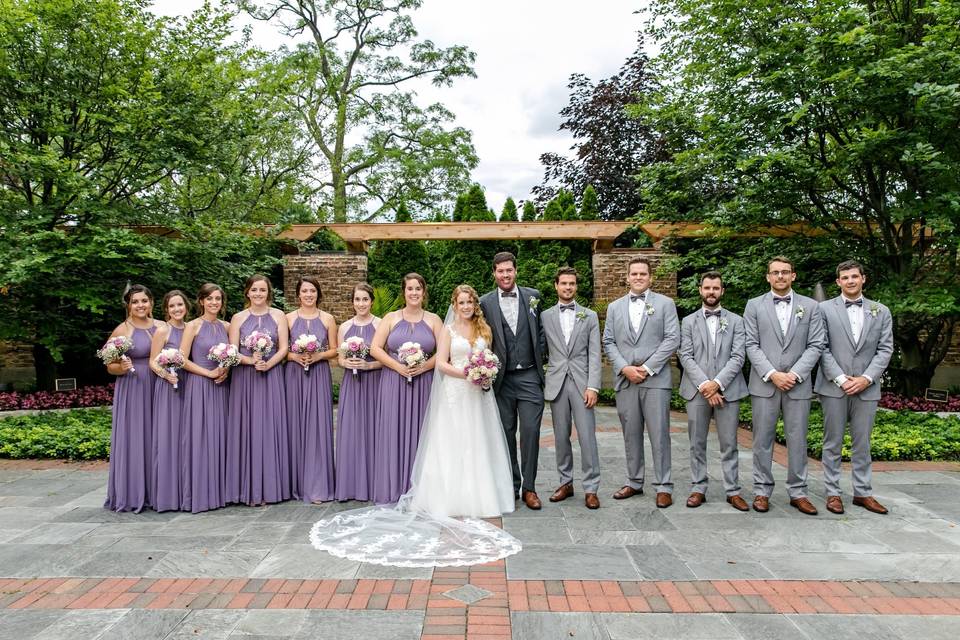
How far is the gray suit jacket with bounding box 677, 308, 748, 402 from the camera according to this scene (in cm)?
502

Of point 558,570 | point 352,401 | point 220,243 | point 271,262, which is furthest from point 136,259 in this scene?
point 558,570

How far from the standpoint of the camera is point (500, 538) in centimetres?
430

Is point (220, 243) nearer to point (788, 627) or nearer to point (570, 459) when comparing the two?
point (570, 459)

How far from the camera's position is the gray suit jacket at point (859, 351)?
16.1 ft

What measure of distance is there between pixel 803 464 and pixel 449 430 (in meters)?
2.92

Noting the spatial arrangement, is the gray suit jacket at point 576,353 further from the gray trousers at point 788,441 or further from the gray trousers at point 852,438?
the gray trousers at point 852,438

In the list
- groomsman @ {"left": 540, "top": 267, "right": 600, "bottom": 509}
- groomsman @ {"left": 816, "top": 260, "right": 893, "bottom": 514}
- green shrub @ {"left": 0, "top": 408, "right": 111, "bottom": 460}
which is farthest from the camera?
green shrub @ {"left": 0, "top": 408, "right": 111, "bottom": 460}

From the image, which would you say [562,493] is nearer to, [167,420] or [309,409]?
[309,409]

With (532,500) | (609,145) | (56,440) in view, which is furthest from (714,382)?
(609,145)

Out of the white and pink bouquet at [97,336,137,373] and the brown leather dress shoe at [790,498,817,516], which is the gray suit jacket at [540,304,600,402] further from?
the white and pink bouquet at [97,336,137,373]

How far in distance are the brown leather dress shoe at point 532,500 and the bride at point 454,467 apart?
0.57 feet

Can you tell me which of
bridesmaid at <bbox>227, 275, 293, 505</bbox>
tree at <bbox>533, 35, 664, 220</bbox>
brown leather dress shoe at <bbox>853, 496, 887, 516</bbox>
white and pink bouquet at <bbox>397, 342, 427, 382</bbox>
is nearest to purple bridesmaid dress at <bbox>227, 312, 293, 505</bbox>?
bridesmaid at <bbox>227, 275, 293, 505</bbox>

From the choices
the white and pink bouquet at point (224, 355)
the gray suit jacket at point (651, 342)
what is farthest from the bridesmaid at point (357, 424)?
the gray suit jacket at point (651, 342)

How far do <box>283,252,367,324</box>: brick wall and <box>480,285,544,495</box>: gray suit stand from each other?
7.95 metres
